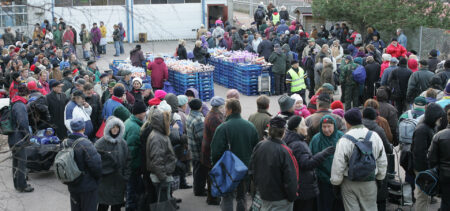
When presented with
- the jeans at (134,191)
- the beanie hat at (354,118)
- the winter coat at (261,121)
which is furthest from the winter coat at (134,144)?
the beanie hat at (354,118)

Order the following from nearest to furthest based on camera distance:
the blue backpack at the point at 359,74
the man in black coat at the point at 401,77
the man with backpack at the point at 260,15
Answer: the man in black coat at the point at 401,77 → the blue backpack at the point at 359,74 → the man with backpack at the point at 260,15

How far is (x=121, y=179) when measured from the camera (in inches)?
333

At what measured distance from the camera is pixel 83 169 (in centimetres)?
772

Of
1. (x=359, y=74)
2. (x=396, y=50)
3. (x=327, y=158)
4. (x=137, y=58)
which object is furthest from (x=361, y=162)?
(x=137, y=58)

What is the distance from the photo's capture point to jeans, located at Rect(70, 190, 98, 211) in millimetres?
7898

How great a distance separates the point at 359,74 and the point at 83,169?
31.7 ft

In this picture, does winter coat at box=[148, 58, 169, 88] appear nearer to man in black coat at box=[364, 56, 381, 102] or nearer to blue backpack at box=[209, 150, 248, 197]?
man in black coat at box=[364, 56, 381, 102]

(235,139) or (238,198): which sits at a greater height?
(235,139)

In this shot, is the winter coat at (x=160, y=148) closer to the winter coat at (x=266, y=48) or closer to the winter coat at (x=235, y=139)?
the winter coat at (x=235, y=139)

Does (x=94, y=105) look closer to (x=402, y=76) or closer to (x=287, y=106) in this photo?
(x=287, y=106)

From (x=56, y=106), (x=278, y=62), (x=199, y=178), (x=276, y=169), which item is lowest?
(x=199, y=178)

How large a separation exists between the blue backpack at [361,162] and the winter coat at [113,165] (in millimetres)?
3324

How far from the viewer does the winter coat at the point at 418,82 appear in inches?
528

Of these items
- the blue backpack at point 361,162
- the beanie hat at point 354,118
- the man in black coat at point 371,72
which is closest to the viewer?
the blue backpack at point 361,162
